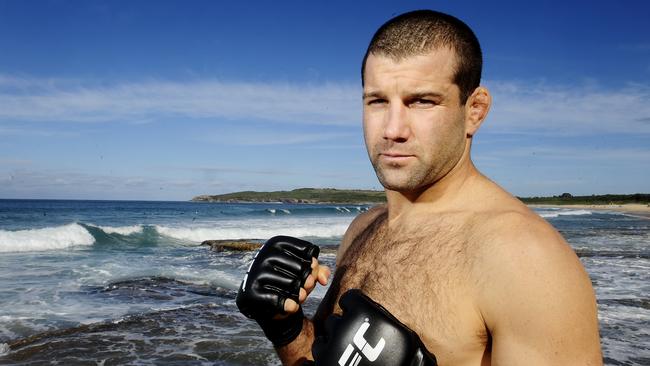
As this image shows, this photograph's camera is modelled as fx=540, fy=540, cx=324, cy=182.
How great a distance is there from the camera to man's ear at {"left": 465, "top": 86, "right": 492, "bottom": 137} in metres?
2.27

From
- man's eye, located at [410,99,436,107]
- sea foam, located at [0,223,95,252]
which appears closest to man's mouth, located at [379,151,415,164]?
man's eye, located at [410,99,436,107]

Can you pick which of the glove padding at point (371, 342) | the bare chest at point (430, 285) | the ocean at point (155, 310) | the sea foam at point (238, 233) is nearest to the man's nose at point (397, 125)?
the bare chest at point (430, 285)

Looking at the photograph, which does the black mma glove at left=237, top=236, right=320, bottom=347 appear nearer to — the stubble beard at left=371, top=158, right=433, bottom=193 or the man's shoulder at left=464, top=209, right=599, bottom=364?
the stubble beard at left=371, top=158, right=433, bottom=193

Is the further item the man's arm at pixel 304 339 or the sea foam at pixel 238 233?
the sea foam at pixel 238 233

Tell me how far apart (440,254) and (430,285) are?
130 mm

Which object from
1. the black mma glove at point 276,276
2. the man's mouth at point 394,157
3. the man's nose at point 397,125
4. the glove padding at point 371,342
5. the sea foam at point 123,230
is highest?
the man's nose at point 397,125

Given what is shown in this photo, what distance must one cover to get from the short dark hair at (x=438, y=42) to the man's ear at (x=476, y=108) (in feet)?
0.11

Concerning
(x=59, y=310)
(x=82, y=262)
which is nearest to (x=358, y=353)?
(x=59, y=310)

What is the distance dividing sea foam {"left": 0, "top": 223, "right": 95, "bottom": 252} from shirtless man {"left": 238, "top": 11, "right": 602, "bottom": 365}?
71.2ft

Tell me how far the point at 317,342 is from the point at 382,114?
0.95 meters

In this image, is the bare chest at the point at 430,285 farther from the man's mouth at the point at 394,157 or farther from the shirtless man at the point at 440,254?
the man's mouth at the point at 394,157

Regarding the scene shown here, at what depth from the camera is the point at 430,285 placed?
6.61 ft

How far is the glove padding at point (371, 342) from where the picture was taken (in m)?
1.73

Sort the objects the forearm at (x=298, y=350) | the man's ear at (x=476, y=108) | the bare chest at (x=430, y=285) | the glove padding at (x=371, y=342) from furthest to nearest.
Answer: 1. the forearm at (x=298, y=350)
2. the man's ear at (x=476, y=108)
3. the bare chest at (x=430, y=285)
4. the glove padding at (x=371, y=342)
